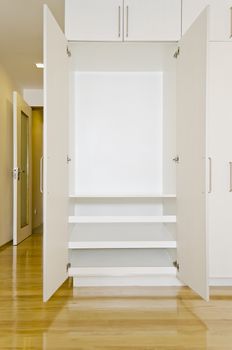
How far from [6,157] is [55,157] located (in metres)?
2.69

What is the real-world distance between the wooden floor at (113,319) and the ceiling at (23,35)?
237cm

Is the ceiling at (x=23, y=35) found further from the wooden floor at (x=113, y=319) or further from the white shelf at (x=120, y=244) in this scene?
the wooden floor at (x=113, y=319)

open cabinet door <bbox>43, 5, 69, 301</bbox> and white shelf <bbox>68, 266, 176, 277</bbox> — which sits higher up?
open cabinet door <bbox>43, 5, 69, 301</bbox>

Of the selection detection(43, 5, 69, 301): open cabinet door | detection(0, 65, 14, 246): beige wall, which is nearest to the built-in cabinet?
detection(43, 5, 69, 301): open cabinet door

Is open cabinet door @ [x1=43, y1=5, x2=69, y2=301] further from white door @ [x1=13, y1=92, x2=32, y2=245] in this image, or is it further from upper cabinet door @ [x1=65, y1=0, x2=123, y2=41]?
white door @ [x1=13, y1=92, x2=32, y2=245]

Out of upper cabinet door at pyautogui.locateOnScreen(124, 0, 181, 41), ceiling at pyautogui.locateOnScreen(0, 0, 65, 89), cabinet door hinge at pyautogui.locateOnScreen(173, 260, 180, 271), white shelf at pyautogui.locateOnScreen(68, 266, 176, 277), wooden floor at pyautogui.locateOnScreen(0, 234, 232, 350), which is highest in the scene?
ceiling at pyautogui.locateOnScreen(0, 0, 65, 89)

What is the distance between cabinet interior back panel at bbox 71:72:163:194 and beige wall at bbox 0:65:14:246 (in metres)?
1.77

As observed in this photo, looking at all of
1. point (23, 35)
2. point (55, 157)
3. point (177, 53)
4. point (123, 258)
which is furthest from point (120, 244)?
point (23, 35)

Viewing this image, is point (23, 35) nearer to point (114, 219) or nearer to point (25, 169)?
point (114, 219)

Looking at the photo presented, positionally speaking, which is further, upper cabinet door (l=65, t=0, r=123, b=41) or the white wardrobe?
upper cabinet door (l=65, t=0, r=123, b=41)

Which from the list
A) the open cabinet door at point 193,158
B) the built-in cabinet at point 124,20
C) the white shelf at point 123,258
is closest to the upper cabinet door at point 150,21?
the built-in cabinet at point 124,20

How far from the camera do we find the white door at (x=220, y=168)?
8.73 ft

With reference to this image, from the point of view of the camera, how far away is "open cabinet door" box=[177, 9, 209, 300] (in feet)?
6.97

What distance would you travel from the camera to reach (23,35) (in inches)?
143
